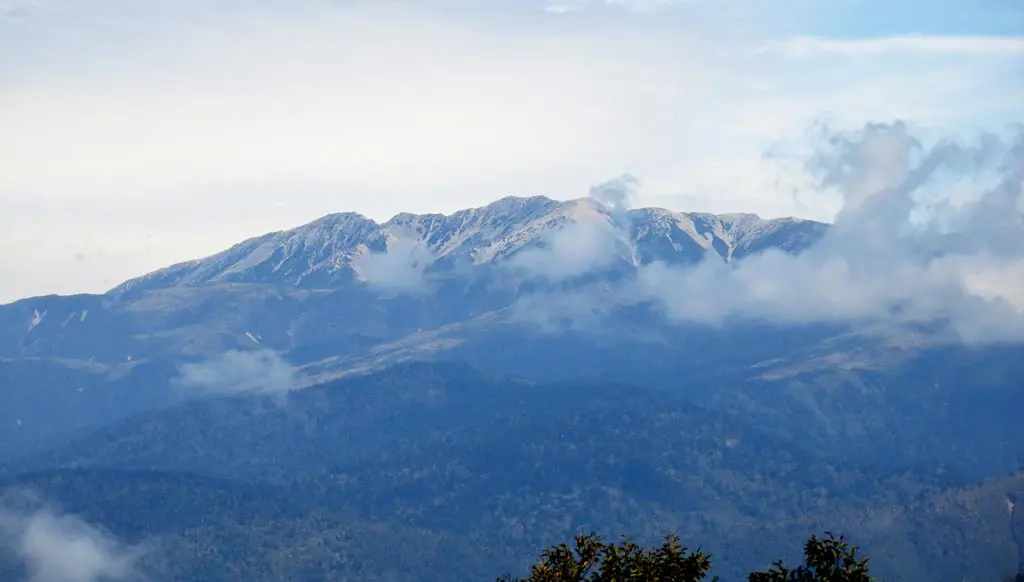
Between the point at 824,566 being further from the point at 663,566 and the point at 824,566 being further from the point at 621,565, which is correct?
the point at 621,565

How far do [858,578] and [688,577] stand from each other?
30.0 ft

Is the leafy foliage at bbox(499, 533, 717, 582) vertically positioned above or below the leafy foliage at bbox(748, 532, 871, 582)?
above

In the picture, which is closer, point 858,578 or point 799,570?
point 858,578

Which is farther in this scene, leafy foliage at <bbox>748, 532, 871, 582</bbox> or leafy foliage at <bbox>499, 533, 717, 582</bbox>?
leafy foliage at <bbox>748, 532, 871, 582</bbox>

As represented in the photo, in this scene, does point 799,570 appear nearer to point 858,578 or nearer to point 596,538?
point 858,578

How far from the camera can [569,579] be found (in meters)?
86.1

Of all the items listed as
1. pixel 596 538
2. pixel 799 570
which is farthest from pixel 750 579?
pixel 596 538

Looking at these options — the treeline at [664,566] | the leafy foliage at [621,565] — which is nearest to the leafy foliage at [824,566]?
the treeline at [664,566]

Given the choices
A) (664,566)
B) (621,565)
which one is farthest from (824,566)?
(621,565)

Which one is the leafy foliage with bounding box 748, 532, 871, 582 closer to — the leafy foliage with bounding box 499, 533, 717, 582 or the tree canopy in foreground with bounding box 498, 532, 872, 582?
the tree canopy in foreground with bounding box 498, 532, 872, 582

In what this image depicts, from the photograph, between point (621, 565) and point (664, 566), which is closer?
point (664, 566)

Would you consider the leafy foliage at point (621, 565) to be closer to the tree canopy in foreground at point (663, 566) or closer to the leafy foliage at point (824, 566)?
the tree canopy in foreground at point (663, 566)

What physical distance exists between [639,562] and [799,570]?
9.73m

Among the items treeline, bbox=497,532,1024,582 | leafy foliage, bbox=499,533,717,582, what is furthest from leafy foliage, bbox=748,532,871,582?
leafy foliage, bbox=499,533,717,582
